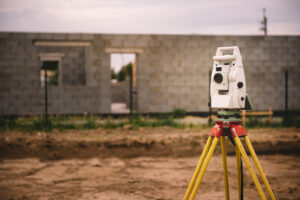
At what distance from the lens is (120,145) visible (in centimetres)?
726

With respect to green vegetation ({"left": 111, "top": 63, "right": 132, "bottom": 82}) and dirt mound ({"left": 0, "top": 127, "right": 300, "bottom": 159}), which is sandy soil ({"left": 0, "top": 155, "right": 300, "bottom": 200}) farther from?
green vegetation ({"left": 111, "top": 63, "right": 132, "bottom": 82})

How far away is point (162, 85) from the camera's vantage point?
513 inches

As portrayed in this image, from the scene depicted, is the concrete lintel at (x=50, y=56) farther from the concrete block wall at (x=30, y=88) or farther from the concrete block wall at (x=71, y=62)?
the concrete block wall at (x=30, y=88)

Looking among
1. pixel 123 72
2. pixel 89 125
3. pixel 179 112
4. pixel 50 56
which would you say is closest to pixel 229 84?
pixel 89 125

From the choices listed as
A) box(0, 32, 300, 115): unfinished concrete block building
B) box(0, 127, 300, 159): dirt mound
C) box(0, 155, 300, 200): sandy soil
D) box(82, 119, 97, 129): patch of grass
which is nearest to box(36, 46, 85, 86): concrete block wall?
box(0, 32, 300, 115): unfinished concrete block building

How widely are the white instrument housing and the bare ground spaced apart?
6.69 ft

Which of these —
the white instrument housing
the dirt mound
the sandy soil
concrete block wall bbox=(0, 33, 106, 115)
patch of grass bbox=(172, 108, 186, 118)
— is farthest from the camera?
patch of grass bbox=(172, 108, 186, 118)

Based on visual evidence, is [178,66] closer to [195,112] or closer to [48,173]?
[195,112]

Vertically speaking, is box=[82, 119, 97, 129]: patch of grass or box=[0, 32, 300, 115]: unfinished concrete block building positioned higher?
box=[0, 32, 300, 115]: unfinished concrete block building

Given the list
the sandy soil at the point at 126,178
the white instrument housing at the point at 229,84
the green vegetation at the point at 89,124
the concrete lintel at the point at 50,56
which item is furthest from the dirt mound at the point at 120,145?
the concrete lintel at the point at 50,56

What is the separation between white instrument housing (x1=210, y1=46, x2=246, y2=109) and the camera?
98.7 inches

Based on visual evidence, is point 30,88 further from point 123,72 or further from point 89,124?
point 123,72

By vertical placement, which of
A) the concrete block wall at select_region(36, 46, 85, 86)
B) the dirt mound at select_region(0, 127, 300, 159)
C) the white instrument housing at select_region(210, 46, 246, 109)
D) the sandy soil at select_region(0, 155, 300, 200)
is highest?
the concrete block wall at select_region(36, 46, 85, 86)

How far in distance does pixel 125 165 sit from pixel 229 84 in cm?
394
